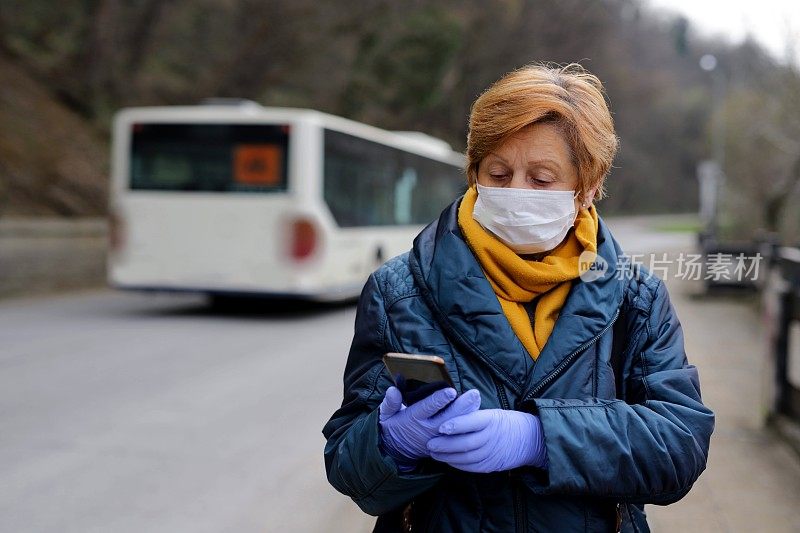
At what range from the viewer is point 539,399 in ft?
5.53

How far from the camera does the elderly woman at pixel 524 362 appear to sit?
167 cm

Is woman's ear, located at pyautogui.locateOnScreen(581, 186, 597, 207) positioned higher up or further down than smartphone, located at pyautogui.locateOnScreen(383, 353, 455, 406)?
higher up

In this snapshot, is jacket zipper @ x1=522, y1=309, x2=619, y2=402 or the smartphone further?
jacket zipper @ x1=522, y1=309, x2=619, y2=402

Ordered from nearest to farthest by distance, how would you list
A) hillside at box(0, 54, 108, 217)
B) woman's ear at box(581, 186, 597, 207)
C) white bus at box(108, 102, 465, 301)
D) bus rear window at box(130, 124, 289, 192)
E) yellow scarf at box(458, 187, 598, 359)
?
yellow scarf at box(458, 187, 598, 359) → woman's ear at box(581, 186, 597, 207) → white bus at box(108, 102, 465, 301) → bus rear window at box(130, 124, 289, 192) → hillside at box(0, 54, 108, 217)

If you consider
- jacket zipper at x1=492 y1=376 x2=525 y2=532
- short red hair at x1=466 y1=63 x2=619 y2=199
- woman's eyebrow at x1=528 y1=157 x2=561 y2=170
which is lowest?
jacket zipper at x1=492 y1=376 x2=525 y2=532

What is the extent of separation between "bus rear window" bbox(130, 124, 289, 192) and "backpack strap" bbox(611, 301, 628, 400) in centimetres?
1096

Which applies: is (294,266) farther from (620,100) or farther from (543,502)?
(620,100)

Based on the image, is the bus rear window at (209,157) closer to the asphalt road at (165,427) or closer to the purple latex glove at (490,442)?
the asphalt road at (165,427)

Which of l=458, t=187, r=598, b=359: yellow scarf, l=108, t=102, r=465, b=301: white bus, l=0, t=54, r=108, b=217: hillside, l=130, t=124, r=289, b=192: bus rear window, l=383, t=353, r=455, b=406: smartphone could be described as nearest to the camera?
l=383, t=353, r=455, b=406: smartphone

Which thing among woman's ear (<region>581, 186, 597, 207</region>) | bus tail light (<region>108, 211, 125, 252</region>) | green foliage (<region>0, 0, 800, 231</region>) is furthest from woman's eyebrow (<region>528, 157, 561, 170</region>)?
bus tail light (<region>108, 211, 125, 252</region>)

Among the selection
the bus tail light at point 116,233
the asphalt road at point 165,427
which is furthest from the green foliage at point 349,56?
the asphalt road at point 165,427

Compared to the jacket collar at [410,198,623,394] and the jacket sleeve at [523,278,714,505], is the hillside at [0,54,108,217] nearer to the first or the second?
the jacket collar at [410,198,623,394]

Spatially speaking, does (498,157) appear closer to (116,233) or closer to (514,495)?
(514,495)

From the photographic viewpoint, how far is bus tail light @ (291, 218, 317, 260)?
12.6 m
